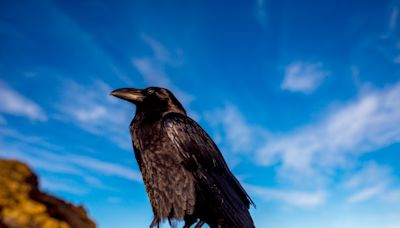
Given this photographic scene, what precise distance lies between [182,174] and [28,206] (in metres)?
4.47

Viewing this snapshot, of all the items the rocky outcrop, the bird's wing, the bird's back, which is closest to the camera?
A: the rocky outcrop

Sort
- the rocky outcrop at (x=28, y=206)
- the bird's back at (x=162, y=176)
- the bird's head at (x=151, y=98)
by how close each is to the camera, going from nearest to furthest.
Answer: the rocky outcrop at (x=28, y=206) < the bird's back at (x=162, y=176) < the bird's head at (x=151, y=98)

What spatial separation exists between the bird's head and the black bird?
0.04 meters

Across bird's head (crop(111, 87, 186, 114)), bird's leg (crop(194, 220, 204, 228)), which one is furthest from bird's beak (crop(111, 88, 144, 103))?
bird's leg (crop(194, 220, 204, 228))

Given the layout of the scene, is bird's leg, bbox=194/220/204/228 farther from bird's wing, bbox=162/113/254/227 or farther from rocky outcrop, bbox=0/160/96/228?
rocky outcrop, bbox=0/160/96/228

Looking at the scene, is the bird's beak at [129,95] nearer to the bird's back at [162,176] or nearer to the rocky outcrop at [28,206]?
the bird's back at [162,176]

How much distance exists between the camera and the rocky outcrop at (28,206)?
5.62 feet

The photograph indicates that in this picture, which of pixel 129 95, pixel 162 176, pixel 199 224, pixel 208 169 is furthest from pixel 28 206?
pixel 129 95

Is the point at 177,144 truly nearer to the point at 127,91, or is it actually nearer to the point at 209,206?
the point at 209,206

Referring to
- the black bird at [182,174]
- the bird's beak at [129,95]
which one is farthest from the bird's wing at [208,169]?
the bird's beak at [129,95]

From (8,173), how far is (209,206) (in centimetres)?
463

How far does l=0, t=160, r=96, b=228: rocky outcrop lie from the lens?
171cm

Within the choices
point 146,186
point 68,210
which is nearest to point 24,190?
point 68,210

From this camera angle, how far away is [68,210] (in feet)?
6.49
